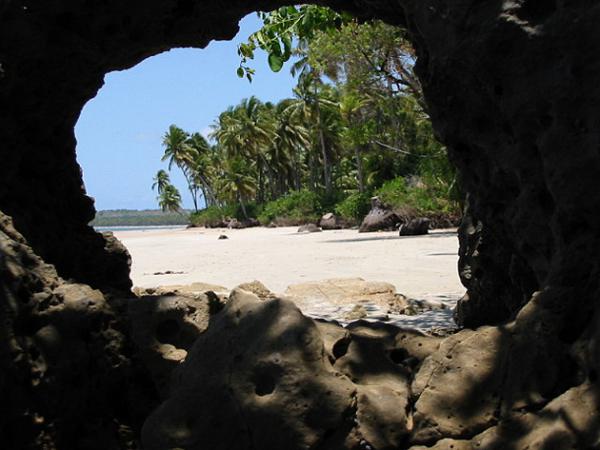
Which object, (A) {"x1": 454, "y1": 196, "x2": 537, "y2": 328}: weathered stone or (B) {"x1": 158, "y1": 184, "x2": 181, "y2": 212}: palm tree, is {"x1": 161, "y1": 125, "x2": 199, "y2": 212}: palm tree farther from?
(A) {"x1": 454, "y1": 196, "x2": 537, "y2": 328}: weathered stone

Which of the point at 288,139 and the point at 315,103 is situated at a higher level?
the point at 315,103

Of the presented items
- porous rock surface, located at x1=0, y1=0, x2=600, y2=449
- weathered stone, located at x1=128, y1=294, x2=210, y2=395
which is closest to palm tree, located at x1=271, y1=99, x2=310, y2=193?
porous rock surface, located at x1=0, y1=0, x2=600, y2=449

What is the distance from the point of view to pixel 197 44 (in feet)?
19.1

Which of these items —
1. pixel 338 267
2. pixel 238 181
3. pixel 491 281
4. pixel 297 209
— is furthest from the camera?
pixel 238 181

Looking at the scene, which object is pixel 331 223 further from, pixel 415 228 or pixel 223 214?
pixel 223 214

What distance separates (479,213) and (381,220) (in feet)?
88.7

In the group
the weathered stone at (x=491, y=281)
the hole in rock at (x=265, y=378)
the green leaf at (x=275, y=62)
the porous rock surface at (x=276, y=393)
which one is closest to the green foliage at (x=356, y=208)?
the green leaf at (x=275, y=62)

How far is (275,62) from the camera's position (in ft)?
A: 27.4

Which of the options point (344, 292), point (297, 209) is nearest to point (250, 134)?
point (297, 209)

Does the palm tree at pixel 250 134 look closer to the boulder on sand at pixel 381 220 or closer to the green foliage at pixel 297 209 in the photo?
the green foliage at pixel 297 209

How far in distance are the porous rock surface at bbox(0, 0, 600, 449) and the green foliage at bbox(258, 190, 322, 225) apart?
42.9 meters

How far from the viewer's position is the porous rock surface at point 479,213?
11.1 ft

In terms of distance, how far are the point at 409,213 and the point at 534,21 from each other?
2808 cm

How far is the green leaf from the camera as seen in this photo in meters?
8.25
